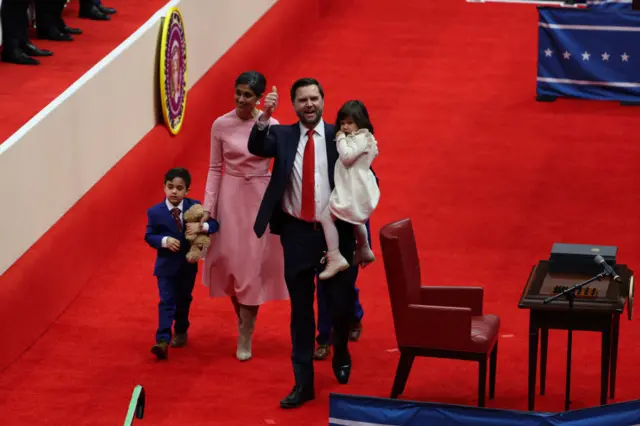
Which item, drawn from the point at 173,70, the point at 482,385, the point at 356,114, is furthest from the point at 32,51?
the point at 482,385

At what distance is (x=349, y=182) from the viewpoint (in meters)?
7.08

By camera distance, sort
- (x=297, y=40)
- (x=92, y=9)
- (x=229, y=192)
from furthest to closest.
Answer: (x=297, y=40) < (x=92, y=9) < (x=229, y=192)

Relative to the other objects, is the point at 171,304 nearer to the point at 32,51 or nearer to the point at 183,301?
the point at 183,301

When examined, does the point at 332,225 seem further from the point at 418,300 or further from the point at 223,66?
the point at 223,66

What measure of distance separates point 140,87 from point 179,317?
9.56 ft

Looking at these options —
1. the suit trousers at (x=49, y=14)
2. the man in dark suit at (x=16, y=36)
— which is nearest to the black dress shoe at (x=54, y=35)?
the suit trousers at (x=49, y=14)

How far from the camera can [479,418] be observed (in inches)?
241

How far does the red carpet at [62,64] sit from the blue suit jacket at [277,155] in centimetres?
251

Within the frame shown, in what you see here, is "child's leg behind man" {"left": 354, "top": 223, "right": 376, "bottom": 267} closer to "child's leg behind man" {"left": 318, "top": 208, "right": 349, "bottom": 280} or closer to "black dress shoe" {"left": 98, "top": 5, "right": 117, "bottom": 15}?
"child's leg behind man" {"left": 318, "top": 208, "right": 349, "bottom": 280}

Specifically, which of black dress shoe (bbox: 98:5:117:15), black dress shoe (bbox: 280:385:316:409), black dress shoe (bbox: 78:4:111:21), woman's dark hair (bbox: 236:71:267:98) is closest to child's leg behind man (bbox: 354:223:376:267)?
black dress shoe (bbox: 280:385:316:409)

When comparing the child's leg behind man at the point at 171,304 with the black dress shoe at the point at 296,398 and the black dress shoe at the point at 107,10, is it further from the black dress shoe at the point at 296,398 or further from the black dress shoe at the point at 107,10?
the black dress shoe at the point at 107,10

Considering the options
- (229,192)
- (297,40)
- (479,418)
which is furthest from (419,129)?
(479,418)

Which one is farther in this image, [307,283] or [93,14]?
[93,14]

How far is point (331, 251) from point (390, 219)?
10.8 feet
